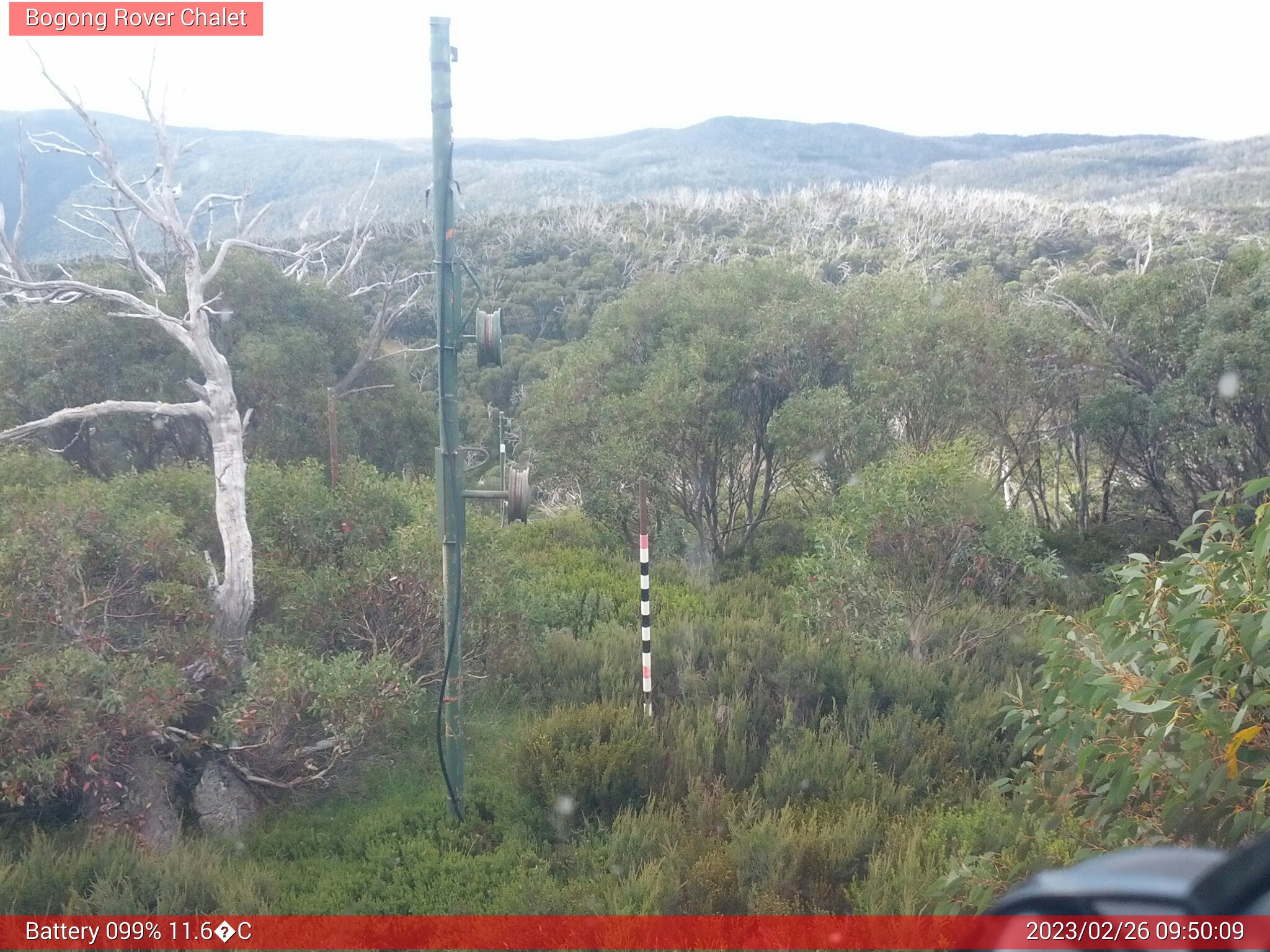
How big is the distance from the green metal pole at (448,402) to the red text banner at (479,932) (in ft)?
4.42

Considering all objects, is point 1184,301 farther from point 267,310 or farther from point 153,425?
point 153,425

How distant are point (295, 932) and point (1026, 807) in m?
3.85

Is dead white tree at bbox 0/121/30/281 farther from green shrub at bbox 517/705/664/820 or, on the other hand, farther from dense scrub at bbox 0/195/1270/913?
green shrub at bbox 517/705/664/820

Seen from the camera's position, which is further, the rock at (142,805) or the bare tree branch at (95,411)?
the bare tree branch at (95,411)

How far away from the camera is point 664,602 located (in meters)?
11.6

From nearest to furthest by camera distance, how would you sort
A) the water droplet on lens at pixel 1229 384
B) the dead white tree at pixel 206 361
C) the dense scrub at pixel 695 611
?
1. the dense scrub at pixel 695 611
2. the dead white tree at pixel 206 361
3. the water droplet on lens at pixel 1229 384

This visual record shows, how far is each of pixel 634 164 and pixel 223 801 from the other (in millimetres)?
99233

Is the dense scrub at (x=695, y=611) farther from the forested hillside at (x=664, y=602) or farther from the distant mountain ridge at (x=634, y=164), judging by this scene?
the distant mountain ridge at (x=634, y=164)

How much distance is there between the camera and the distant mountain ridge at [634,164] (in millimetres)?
67812

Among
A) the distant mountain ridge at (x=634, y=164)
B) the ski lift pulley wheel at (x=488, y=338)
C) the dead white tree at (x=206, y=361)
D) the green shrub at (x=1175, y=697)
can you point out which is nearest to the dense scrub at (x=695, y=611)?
the green shrub at (x=1175, y=697)

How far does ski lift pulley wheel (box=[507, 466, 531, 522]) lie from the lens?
238 inches

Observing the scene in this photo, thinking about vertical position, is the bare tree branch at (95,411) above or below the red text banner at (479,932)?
above

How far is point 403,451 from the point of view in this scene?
58.4 ft

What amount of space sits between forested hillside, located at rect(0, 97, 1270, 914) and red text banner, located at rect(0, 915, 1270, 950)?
0.15 m
